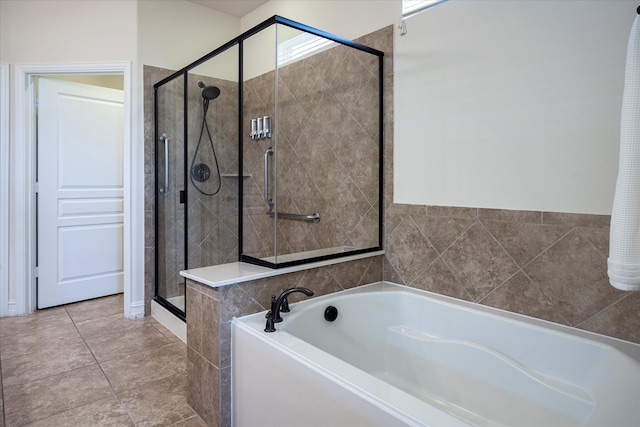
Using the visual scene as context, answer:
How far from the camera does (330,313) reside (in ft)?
6.56

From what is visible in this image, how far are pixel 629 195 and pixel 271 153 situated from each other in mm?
1645

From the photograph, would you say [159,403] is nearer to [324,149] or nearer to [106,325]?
[106,325]

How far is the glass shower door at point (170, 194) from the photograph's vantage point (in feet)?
10.3

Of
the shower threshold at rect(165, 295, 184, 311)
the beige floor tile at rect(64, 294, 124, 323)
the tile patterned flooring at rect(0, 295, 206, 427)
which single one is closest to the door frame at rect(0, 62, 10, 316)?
the tile patterned flooring at rect(0, 295, 206, 427)

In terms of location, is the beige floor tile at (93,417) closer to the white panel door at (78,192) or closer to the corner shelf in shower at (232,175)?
the corner shelf in shower at (232,175)

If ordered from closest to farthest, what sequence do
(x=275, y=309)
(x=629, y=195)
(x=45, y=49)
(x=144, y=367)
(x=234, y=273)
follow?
(x=629, y=195) < (x=275, y=309) < (x=234, y=273) < (x=144, y=367) < (x=45, y=49)

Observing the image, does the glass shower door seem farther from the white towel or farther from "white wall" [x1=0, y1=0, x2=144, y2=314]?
the white towel

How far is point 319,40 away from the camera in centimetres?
231

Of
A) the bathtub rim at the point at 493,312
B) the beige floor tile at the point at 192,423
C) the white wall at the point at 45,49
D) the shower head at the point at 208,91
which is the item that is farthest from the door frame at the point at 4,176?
the bathtub rim at the point at 493,312

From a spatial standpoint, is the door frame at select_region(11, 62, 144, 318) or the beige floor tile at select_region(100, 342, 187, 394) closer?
the beige floor tile at select_region(100, 342, 187, 394)

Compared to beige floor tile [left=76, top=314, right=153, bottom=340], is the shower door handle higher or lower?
higher

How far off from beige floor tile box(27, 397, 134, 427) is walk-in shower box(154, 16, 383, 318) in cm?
95

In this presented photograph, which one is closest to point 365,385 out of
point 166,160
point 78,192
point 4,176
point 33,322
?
point 166,160

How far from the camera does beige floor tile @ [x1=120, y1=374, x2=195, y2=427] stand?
1.88 meters
